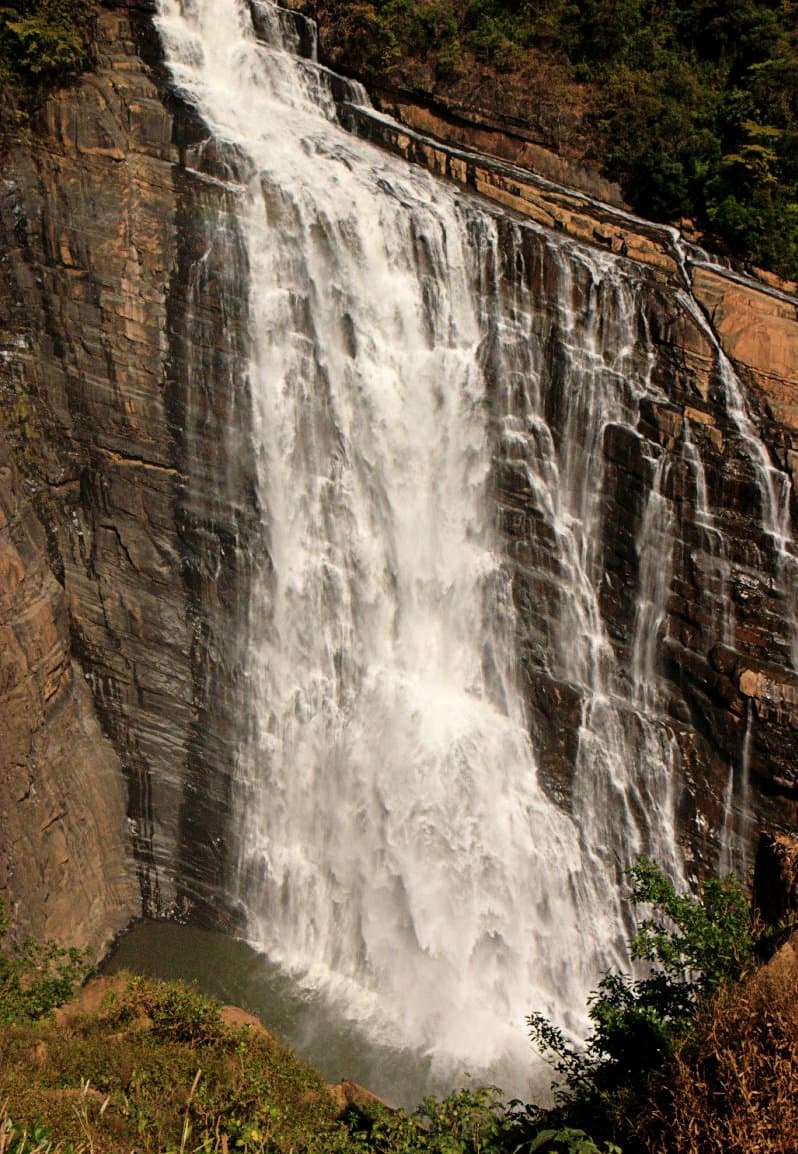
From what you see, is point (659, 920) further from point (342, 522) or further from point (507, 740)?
point (342, 522)

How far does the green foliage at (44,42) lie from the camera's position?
20391 millimetres

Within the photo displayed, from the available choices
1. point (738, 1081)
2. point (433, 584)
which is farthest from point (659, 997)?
point (433, 584)

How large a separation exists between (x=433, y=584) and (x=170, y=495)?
5.64 m

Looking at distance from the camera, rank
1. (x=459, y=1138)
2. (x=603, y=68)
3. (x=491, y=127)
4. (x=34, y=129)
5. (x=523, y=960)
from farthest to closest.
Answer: (x=603, y=68) < (x=491, y=127) < (x=523, y=960) < (x=34, y=129) < (x=459, y=1138)

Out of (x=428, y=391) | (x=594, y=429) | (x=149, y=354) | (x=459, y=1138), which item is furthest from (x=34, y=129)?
(x=459, y=1138)

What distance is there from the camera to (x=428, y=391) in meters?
21.5

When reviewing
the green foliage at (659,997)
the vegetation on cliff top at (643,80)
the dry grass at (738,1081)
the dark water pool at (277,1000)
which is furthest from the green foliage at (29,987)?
the vegetation on cliff top at (643,80)

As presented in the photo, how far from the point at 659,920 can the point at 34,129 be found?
64.7 ft

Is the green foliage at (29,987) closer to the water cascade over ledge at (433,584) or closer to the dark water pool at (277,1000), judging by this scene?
the dark water pool at (277,1000)

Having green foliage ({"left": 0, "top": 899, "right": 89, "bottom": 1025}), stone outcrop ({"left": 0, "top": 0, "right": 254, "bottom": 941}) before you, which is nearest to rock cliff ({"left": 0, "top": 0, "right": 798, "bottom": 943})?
stone outcrop ({"left": 0, "top": 0, "right": 254, "bottom": 941})

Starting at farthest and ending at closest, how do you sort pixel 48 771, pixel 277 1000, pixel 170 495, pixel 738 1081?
pixel 48 771 → pixel 170 495 → pixel 277 1000 → pixel 738 1081

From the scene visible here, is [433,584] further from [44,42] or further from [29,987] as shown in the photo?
[44,42]

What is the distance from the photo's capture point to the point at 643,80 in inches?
1017

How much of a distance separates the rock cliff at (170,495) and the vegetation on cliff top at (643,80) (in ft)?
6.72
